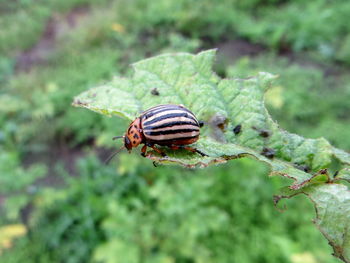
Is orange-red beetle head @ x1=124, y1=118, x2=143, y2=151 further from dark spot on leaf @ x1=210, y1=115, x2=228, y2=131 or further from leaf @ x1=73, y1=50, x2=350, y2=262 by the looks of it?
dark spot on leaf @ x1=210, y1=115, x2=228, y2=131

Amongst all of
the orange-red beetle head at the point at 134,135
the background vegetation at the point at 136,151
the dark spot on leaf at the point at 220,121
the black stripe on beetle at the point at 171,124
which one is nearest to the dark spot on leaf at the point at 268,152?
the dark spot on leaf at the point at 220,121

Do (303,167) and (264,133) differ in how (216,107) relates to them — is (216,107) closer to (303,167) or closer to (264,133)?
(264,133)

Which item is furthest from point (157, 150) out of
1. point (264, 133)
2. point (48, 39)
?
point (48, 39)

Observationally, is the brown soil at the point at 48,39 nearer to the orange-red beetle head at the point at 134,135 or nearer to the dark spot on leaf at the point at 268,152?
the orange-red beetle head at the point at 134,135

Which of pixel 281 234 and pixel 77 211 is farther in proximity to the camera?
pixel 77 211

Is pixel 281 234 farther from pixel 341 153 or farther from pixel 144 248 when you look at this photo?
pixel 341 153

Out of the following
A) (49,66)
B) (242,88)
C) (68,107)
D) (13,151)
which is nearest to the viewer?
(242,88)

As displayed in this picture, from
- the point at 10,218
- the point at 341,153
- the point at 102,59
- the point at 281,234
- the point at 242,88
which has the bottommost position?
the point at 10,218

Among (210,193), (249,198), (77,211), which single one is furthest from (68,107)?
(249,198)
